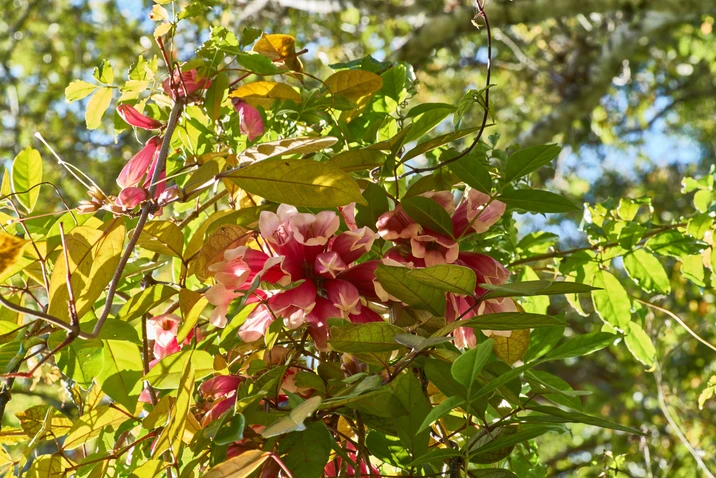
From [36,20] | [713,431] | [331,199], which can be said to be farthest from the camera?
[36,20]

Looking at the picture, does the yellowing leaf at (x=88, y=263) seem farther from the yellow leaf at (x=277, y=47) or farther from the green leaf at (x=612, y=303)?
the green leaf at (x=612, y=303)

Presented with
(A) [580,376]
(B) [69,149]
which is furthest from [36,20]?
(A) [580,376]

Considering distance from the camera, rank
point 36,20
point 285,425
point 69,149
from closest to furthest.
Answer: point 285,425, point 69,149, point 36,20

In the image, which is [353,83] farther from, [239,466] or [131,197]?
[239,466]

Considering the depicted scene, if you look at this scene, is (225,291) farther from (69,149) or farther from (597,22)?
(597,22)

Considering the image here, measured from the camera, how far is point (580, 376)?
3.89 metres

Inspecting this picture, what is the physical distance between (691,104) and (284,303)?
395 centimetres

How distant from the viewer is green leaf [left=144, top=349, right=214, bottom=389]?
0.46 meters

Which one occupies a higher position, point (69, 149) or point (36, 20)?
point (36, 20)

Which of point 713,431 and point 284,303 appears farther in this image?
point 713,431

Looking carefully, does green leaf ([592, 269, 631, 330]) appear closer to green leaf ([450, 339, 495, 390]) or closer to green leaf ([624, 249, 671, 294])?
green leaf ([624, 249, 671, 294])

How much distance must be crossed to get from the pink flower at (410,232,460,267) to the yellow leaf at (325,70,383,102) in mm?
169

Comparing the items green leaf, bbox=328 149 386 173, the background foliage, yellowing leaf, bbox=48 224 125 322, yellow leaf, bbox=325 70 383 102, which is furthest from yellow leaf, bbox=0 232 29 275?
the background foliage

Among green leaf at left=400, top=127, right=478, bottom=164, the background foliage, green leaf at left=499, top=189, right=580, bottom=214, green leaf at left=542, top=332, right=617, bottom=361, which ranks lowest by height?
the background foliage
